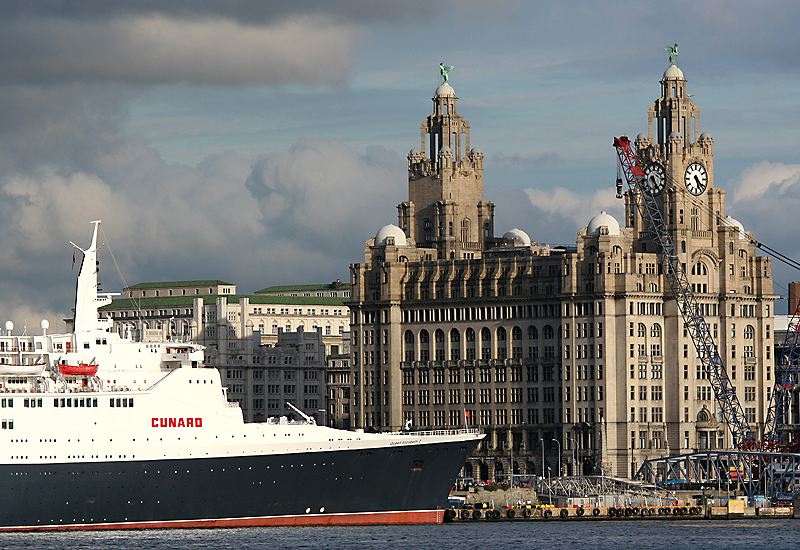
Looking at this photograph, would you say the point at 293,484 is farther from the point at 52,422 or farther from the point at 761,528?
the point at 761,528

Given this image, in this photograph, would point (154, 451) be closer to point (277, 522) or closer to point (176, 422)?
point (176, 422)

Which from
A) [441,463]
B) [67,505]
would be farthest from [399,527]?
[67,505]

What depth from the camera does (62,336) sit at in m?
160

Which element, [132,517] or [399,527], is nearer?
[132,517]

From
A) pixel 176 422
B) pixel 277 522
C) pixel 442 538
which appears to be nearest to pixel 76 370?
pixel 176 422

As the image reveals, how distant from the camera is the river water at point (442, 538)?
14350 cm

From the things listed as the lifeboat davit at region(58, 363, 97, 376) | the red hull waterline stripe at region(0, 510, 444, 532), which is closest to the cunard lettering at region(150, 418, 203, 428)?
the lifeboat davit at region(58, 363, 97, 376)

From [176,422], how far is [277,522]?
12375 mm

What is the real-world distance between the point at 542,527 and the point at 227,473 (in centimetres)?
3847

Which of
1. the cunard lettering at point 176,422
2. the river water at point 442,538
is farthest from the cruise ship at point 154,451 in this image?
the river water at point 442,538

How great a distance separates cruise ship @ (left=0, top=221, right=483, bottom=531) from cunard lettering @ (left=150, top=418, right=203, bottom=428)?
85 mm

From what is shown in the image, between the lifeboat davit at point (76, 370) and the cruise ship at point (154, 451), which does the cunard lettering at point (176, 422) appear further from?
the lifeboat davit at point (76, 370)

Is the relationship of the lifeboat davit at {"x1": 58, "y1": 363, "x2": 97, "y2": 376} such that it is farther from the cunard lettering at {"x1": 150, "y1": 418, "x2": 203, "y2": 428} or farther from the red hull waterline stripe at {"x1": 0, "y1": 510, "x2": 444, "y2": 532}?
the red hull waterline stripe at {"x1": 0, "y1": 510, "x2": 444, "y2": 532}

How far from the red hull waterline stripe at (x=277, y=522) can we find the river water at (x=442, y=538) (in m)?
0.59
